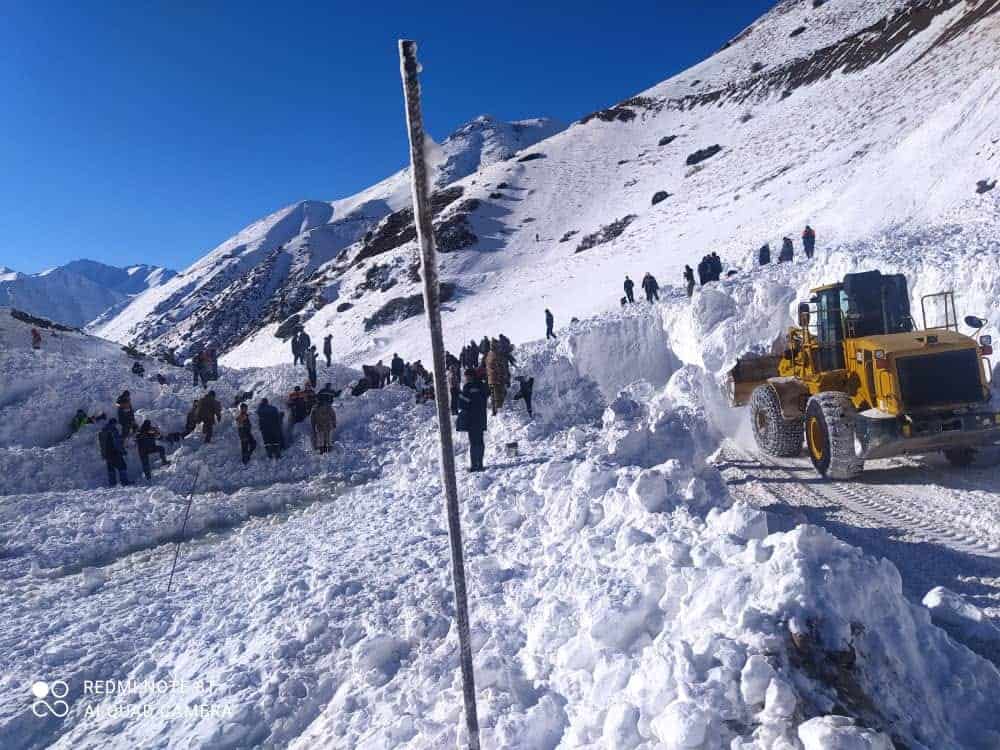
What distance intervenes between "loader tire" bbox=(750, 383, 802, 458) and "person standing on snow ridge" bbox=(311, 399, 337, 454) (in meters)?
8.77

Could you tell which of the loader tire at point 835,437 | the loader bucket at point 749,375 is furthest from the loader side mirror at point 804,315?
the loader bucket at point 749,375

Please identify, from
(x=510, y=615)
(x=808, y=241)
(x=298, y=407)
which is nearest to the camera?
(x=510, y=615)

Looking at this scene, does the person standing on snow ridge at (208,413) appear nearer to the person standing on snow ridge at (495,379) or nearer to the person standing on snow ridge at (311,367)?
the person standing on snow ridge at (311,367)

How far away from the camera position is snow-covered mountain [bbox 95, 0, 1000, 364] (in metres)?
28.6

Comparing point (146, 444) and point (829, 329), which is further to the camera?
point (146, 444)

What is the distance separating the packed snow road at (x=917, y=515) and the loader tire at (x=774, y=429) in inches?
8.4

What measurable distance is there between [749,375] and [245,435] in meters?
10.4

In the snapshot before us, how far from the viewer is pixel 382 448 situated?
13828 mm

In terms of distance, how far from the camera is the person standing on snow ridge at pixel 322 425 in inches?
531

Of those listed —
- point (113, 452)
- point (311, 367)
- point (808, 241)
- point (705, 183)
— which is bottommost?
point (113, 452)

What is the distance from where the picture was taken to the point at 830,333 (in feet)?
30.8

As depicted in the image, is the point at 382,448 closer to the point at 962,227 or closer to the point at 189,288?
the point at 962,227

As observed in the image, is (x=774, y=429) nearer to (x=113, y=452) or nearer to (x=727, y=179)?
(x=113, y=452)

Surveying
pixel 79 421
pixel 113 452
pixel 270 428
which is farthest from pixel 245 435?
pixel 79 421
